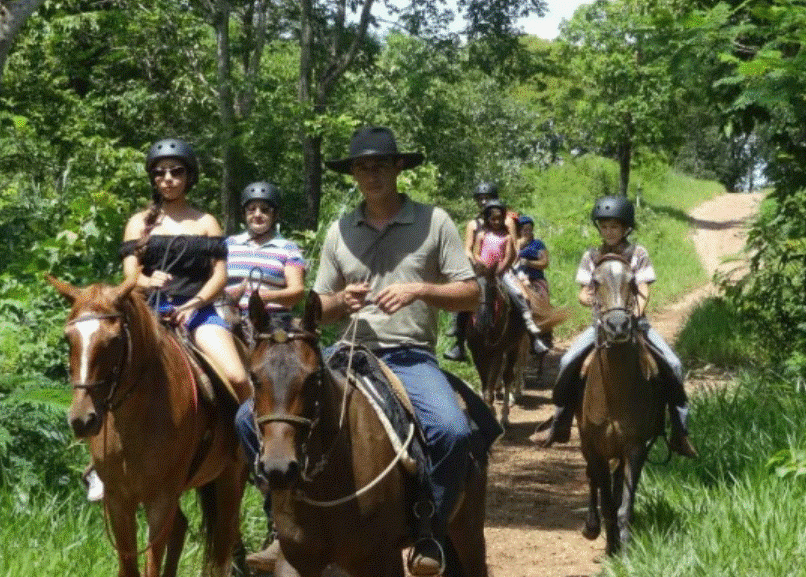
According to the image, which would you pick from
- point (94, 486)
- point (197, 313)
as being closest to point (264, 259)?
point (197, 313)

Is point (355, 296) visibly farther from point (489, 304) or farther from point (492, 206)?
point (492, 206)

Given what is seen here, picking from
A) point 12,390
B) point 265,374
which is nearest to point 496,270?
point 12,390

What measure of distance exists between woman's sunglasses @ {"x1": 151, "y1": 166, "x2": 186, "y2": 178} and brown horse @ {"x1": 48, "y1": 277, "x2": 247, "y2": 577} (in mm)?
971

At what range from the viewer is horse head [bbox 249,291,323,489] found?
4605 mm

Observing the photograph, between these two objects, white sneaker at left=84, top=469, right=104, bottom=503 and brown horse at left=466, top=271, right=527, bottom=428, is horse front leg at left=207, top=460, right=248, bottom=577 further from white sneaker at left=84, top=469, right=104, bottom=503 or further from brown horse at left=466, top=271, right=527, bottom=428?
brown horse at left=466, top=271, right=527, bottom=428

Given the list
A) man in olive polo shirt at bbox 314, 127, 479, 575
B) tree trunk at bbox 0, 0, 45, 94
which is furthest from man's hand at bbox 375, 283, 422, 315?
tree trunk at bbox 0, 0, 45, 94

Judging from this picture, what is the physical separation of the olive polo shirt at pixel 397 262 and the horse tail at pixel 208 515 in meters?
2.15

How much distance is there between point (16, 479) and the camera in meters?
7.84

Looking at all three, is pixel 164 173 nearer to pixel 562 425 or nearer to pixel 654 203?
pixel 562 425

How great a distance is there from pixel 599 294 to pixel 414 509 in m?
3.47

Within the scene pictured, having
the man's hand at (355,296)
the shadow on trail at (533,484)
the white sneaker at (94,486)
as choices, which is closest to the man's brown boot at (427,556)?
the man's hand at (355,296)

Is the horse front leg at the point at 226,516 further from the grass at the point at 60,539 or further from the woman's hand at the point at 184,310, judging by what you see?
the woman's hand at the point at 184,310

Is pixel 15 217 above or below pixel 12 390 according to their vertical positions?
above

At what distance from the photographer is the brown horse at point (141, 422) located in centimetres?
605
